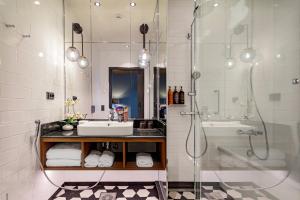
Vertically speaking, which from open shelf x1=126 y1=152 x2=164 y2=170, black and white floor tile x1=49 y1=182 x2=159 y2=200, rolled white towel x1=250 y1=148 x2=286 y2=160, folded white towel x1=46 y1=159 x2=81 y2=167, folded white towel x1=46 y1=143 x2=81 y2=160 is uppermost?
rolled white towel x1=250 y1=148 x2=286 y2=160

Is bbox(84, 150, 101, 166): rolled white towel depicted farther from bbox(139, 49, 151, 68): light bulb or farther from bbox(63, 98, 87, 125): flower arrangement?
bbox(139, 49, 151, 68): light bulb

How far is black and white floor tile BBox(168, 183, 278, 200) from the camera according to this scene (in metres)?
1.69

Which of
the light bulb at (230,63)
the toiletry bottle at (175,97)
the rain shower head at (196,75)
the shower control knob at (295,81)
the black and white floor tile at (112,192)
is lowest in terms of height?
the black and white floor tile at (112,192)

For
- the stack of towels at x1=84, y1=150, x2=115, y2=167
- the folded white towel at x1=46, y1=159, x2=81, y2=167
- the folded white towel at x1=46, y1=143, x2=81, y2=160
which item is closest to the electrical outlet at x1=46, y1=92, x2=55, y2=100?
the folded white towel at x1=46, y1=143, x2=81, y2=160

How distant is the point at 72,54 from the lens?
2.65m

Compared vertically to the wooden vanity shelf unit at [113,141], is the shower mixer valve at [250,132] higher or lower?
higher

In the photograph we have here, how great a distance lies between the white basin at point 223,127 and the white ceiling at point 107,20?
4.61 feet

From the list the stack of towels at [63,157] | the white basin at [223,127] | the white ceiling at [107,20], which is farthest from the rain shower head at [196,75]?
the stack of towels at [63,157]

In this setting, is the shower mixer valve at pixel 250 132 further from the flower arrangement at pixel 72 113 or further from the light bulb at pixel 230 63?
the flower arrangement at pixel 72 113

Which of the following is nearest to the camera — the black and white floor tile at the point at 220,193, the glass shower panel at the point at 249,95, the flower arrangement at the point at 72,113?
the glass shower panel at the point at 249,95

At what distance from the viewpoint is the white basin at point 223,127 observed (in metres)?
2.10

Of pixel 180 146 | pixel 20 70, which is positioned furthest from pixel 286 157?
pixel 20 70

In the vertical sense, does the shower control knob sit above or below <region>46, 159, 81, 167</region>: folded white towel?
above

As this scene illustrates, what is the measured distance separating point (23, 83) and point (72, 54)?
982mm
